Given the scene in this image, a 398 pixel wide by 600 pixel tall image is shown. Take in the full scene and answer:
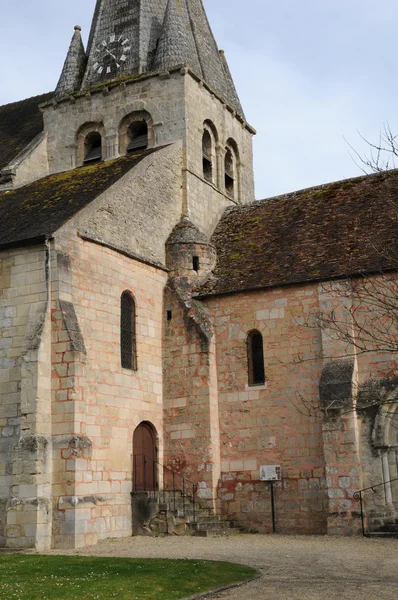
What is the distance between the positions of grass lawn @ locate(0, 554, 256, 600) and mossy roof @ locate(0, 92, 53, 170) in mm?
15790

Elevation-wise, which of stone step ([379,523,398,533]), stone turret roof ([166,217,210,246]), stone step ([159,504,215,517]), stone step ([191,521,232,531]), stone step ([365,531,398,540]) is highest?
stone turret roof ([166,217,210,246])

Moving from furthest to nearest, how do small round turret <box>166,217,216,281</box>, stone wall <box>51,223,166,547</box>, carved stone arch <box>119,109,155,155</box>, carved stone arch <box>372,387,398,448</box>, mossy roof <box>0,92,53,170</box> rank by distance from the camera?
mossy roof <box>0,92,53,170</box> < carved stone arch <box>119,109,155,155</box> < small round turret <box>166,217,216,281</box> < carved stone arch <box>372,387,398,448</box> < stone wall <box>51,223,166,547</box>

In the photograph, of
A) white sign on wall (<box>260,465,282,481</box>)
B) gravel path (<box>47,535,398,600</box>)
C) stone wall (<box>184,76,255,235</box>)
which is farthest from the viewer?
stone wall (<box>184,76,255,235</box>)

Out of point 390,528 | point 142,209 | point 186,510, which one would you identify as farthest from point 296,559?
point 142,209

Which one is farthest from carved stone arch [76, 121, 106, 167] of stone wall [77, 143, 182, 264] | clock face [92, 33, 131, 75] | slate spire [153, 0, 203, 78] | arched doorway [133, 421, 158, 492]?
arched doorway [133, 421, 158, 492]

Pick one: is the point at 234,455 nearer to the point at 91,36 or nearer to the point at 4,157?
the point at 4,157

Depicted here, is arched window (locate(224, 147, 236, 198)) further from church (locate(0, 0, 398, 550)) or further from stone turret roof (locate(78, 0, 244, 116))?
stone turret roof (locate(78, 0, 244, 116))

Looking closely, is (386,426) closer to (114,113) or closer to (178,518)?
(178,518)

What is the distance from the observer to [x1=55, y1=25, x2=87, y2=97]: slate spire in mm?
27391

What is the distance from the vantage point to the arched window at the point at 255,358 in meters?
21.1

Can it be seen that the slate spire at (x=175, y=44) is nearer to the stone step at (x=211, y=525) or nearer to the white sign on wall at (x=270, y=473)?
the white sign on wall at (x=270, y=473)

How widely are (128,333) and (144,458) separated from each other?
3265 millimetres

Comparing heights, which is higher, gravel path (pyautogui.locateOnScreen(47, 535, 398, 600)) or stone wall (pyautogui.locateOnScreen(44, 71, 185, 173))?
stone wall (pyautogui.locateOnScreen(44, 71, 185, 173))

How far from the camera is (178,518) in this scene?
19.1 m
